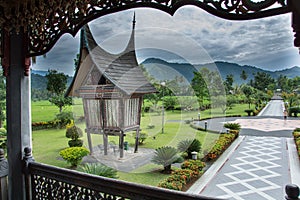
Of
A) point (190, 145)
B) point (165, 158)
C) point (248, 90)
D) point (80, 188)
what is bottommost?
point (165, 158)

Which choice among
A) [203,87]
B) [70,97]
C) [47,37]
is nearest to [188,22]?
[203,87]

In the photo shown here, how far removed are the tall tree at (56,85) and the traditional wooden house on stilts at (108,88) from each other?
25 centimetres

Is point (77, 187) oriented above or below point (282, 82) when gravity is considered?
below

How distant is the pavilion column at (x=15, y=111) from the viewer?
147 centimetres

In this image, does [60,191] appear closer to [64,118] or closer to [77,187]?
[77,187]

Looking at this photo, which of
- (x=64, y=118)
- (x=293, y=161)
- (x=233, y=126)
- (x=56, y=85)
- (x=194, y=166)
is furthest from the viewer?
(x=233, y=126)

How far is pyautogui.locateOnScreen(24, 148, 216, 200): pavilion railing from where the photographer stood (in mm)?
952

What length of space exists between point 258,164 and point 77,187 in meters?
5.40

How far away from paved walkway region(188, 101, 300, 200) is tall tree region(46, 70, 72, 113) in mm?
3398

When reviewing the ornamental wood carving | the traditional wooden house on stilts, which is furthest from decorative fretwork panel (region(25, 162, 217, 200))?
the traditional wooden house on stilts

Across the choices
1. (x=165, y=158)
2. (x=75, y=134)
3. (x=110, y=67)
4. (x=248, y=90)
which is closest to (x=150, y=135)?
(x=165, y=158)

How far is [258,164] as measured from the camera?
5.53 metres

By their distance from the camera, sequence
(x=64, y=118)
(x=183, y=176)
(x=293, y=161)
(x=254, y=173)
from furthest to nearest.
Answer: (x=64, y=118) < (x=293, y=161) < (x=254, y=173) < (x=183, y=176)

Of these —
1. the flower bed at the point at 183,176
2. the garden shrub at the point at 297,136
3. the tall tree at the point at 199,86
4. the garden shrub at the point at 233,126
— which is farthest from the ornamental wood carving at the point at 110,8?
the garden shrub at the point at 297,136
